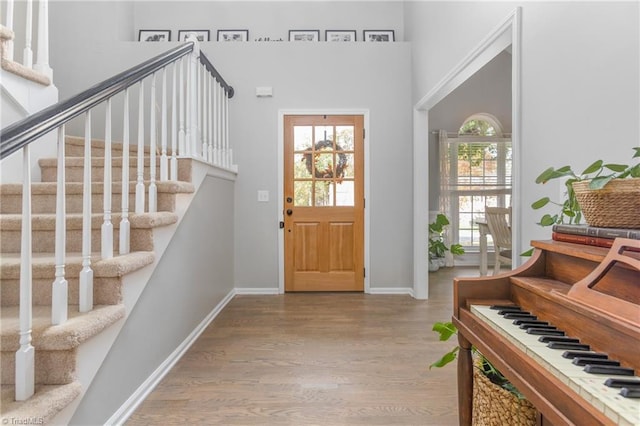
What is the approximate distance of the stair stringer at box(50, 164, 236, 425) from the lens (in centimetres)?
130

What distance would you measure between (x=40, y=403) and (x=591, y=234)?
5.80 ft

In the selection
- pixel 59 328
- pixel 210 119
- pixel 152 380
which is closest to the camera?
pixel 59 328

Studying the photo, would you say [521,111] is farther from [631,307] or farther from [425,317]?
[425,317]

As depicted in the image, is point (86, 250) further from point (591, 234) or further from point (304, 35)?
point (304, 35)

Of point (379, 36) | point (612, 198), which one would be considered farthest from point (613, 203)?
point (379, 36)

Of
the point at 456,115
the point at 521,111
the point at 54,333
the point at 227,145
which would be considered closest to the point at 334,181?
the point at 227,145

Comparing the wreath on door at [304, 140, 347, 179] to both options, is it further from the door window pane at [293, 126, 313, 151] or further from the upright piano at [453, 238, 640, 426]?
the upright piano at [453, 238, 640, 426]

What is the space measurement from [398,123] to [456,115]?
6.73 feet

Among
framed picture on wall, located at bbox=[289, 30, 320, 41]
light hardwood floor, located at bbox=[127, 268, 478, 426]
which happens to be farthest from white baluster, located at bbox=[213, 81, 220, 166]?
framed picture on wall, located at bbox=[289, 30, 320, 41]

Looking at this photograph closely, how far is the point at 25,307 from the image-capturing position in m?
1.13

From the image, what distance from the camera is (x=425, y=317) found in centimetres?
311

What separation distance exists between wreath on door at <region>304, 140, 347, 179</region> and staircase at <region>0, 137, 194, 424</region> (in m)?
1.80

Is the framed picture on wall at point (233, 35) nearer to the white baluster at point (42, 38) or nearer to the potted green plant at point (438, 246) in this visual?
the white baluster at point (42, 38)

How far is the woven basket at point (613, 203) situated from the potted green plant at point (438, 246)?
13.2ft
